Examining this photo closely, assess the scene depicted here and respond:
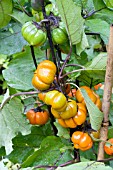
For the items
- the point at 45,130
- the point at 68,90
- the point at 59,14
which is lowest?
the point at 45,130

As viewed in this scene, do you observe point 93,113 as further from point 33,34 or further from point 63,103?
point 33,34

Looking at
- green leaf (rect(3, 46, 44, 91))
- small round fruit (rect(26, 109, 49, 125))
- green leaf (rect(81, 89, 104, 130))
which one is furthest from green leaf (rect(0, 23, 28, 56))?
green leaf (rect(81, 89, 104, 130))

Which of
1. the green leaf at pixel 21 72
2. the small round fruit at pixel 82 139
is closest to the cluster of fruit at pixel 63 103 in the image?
the small round fruit at pixel 82 139

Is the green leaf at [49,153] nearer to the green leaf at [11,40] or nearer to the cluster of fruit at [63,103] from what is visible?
the cluster of fruit at [63,103]

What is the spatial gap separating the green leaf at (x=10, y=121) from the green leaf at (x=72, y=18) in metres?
0.19

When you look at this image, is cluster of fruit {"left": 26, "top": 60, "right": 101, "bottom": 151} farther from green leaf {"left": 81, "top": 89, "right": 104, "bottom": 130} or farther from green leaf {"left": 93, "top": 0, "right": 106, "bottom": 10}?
green leaf {"left": 93, "top": 0, "right": 106, "bottom": 10}

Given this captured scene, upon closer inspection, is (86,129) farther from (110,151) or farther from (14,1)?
(14,1)

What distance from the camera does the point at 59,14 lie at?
68 centimetres

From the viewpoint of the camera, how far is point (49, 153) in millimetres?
813

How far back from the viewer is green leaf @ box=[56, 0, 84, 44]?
0.64 meters

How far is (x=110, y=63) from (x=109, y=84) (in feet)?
0.15

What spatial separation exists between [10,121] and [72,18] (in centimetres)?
25

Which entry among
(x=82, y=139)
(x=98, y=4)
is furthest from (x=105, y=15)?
(x=82, y=139)

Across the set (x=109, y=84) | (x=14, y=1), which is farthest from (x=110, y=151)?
(x=14, y=1)
